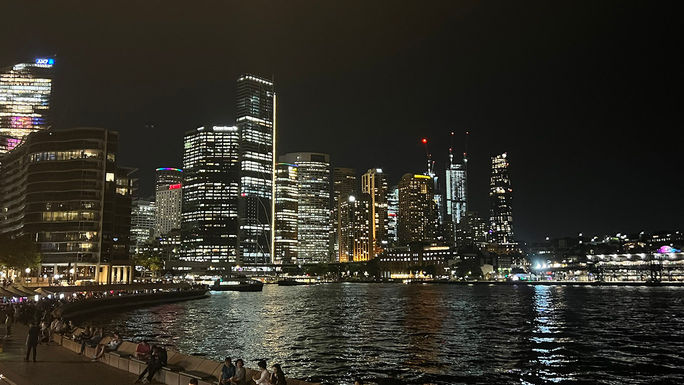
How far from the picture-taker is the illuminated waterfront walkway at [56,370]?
86.4 feet

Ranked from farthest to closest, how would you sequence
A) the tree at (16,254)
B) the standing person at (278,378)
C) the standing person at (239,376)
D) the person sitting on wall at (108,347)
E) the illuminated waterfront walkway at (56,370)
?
the tree at (16,254) < the person sitting on wall at (108,347) < the illuminated waterfront walkway at (56,370) < the standing person at (239,376) < the standing person at (278,378)

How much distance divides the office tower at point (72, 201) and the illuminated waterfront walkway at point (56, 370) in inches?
5963

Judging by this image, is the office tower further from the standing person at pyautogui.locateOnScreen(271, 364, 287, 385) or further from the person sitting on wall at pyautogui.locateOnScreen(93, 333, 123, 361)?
the standing person at pyautogui.locateOnScreen(271, 364, 287, 385)

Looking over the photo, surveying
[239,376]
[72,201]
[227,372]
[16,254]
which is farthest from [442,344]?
[72,201]

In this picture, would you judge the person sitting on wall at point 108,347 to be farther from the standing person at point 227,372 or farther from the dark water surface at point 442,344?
the dark water surface at point 442,344

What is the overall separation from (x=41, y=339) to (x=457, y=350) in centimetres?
3641

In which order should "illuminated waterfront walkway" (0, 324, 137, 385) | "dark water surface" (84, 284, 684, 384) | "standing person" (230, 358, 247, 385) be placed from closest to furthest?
"standing person" (230, 358, 247, 385) < "illuminated waterfront walkway" (0, 324, 137, 385) < "dark water surface" (84, 284, 684, 384)

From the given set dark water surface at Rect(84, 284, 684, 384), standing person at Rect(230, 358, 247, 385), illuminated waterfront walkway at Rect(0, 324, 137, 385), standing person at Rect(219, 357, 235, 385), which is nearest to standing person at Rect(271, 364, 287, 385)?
standing person at Rect(230, 358, 247, 385)

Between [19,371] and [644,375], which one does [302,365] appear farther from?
[644,375]

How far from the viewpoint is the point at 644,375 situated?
40688 millimetres

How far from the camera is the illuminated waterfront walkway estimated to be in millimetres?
26328

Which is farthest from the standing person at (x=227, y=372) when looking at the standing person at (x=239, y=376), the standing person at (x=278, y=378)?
the standing person at (x=278, y=378)

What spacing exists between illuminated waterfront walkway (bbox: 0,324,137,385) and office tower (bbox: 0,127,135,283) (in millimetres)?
151462

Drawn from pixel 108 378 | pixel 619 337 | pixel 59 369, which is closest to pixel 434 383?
pixel 108 378
